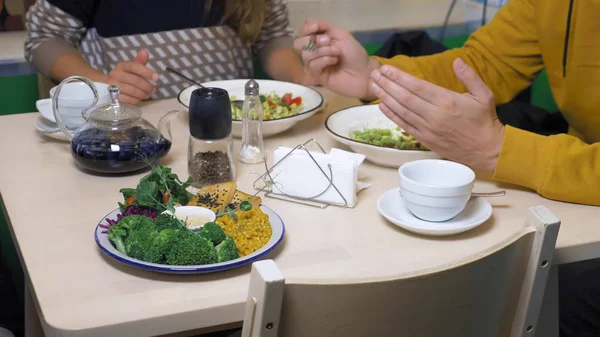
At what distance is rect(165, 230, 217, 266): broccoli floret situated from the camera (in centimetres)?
90

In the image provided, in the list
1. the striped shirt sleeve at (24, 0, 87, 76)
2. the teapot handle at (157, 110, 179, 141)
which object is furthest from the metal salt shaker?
the striped shirt sleeve at (24, 0, 87, 76)

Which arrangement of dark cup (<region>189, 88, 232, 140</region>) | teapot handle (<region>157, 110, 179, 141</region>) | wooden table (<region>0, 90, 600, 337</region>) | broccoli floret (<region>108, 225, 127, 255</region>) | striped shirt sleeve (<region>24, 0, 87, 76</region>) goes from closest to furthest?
wooden table (<region>0, 90, 600, 337</region>), broccoli floret (<region>108, 225, 127, 255</region>), dark cup (<region>189, 88, 232, 140</region>), teapot handle (<region>157, 110, 179, 141</region>), striped shirt sleeve (<region>24, 0, 87, 76</region>)

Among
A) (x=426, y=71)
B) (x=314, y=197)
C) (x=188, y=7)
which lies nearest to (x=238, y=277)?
(x=314, y=197)

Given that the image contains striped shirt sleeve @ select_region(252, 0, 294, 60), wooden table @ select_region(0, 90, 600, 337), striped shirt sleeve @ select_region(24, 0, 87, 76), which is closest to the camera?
wooden table @ select_region(0, 90, 600, 337)

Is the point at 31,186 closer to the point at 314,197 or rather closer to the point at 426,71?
the point at 314,197

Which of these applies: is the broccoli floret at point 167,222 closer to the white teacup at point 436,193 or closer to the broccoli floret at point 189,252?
the broccoli floret at point 189,252

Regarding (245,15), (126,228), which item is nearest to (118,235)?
(126,228)

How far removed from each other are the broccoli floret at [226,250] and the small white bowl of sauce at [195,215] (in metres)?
0.08

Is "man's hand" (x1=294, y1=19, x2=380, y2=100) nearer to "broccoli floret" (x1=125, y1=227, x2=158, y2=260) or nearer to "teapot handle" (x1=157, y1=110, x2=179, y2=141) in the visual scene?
"teapot handle" (x1=157, y1=110, x2=179, y2=141)

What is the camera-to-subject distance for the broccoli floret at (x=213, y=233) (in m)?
0.94

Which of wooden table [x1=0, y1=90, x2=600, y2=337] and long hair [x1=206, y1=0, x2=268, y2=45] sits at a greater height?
long hair [x1=206, y1=0, x2=268, y2=45]

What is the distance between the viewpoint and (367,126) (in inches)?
57.7

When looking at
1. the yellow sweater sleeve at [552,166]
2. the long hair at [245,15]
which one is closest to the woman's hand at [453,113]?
the yellow sweater sleeve at [552,166]

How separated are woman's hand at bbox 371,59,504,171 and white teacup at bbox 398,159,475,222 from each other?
0.31 ft
